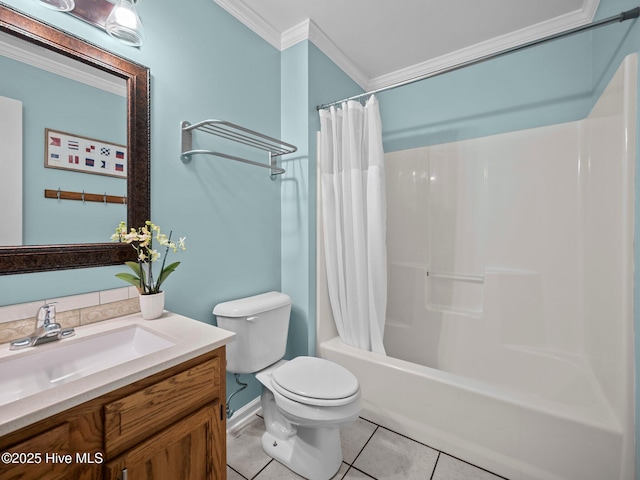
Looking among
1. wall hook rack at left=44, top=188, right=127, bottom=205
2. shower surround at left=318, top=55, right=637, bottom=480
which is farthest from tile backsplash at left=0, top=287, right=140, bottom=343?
shower surround at left=318, top=55, right=637, bottom=480

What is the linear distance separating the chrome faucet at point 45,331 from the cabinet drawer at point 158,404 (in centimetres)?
41

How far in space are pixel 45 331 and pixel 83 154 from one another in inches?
25.6

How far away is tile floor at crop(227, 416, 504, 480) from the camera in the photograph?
139cm

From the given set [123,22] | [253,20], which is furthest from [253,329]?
[253,20]

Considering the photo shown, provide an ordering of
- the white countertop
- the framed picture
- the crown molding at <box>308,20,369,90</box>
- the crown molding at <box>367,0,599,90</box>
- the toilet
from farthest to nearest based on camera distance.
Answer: the crown molding at <box>308,20,369,90</box>
the crown molding at <box>367,0,599,90</box>
the toilet
the framed picture
the white countertop

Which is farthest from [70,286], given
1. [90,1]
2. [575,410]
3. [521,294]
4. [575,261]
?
[575,261]

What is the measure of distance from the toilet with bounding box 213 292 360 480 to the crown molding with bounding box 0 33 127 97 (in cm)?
110

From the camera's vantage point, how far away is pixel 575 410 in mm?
1261

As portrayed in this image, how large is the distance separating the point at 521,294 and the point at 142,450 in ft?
7.04

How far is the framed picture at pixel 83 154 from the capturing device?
1.05 meters

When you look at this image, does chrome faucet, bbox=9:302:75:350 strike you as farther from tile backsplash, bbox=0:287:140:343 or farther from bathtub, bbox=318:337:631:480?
bathtub, bbox=318:337:631:480

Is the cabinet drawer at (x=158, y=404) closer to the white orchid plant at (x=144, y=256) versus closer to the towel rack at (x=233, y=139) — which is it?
the white orchid plant at (x=144, y=256)

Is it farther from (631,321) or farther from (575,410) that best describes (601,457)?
(631,321)

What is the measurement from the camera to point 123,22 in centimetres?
110
